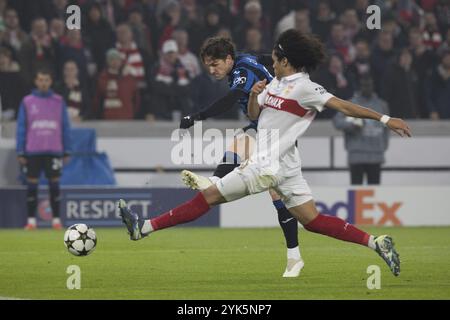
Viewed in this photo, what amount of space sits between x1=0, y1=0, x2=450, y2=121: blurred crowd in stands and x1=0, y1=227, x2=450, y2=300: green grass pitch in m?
3.38

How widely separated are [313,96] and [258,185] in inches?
32.5

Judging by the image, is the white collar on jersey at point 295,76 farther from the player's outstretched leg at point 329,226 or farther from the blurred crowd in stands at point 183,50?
the blurred crowd in stands at point 183,50

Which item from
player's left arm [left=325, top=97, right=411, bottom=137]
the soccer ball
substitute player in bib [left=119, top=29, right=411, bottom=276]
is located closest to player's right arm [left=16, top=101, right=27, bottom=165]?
the soccer ball

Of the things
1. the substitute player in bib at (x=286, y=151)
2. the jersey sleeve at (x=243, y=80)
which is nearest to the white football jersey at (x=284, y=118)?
the substitute player in bib at (x=286, y=151)

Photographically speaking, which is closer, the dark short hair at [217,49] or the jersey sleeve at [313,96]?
the jersey sleeve at [313,96]

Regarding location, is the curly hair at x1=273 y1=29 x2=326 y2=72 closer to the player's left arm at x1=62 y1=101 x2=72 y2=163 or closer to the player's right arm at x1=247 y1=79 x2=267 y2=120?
the player's right arm at x1=247 y1=79 x2=267 y2=120

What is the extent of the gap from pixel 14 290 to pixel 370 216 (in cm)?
924

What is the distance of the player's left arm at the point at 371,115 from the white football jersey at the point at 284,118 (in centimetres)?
17

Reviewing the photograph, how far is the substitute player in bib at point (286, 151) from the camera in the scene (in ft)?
31.4

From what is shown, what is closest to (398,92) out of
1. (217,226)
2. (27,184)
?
(217,226)

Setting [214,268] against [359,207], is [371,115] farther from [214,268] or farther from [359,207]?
[359,207]

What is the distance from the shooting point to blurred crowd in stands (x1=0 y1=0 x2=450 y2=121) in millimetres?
18641
